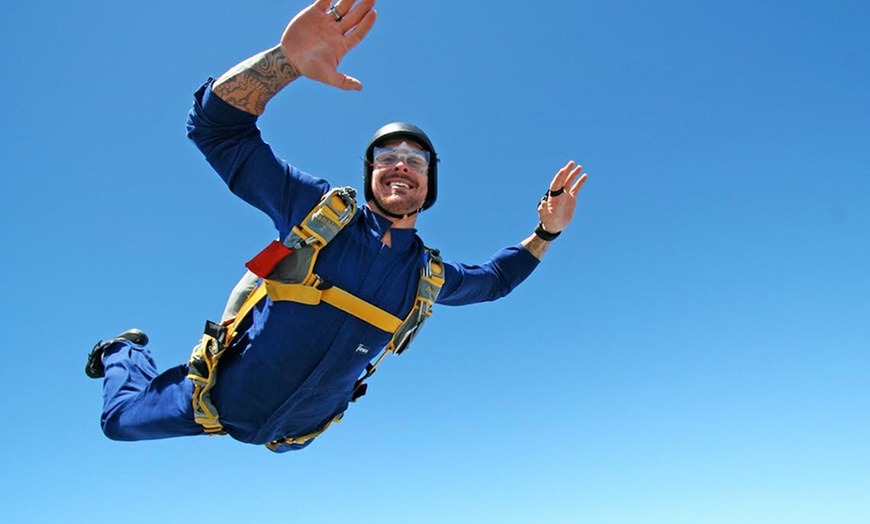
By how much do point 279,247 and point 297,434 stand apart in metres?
1.63

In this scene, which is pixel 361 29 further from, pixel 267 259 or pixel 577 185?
pixel 577 185

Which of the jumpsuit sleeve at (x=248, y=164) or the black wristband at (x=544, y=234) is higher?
the black wristband at (x=544, y=234)

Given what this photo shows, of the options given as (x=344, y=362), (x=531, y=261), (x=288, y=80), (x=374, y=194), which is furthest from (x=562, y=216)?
(x=288, y=80)

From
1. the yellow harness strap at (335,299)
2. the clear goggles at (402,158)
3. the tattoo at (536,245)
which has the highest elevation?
the tattoo at (536,245)

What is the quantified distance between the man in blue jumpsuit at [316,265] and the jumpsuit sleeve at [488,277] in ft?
2.22

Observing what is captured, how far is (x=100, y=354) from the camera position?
480cm

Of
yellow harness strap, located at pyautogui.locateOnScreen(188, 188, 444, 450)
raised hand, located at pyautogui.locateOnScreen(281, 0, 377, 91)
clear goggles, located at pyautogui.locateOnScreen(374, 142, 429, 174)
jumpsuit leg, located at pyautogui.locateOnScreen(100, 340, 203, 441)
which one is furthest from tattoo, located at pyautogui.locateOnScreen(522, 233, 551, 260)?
jumpsuit leg, located at pyautogui.locateOnScreen(100, 340, 203, 441)

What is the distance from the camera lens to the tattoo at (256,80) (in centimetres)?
317

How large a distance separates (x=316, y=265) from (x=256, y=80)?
3.80ft

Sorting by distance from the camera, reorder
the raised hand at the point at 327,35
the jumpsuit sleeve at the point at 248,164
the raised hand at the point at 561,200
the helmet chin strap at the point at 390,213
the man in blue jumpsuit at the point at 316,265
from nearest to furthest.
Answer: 1. the raised hand at the point at 327,35
2. the man in blue jumpsuit at the point at 316,265
3. the jumpsuit sleeve at the point at 248,164
4. the helmet chin strap at the point at 390,213
5. the raised hand at the point at 561,200

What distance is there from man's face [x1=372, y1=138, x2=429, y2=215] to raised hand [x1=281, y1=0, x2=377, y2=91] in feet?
3.52

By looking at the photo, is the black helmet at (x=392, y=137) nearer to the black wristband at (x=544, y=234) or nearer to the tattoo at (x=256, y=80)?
the tattoo at (x=256, y=80)

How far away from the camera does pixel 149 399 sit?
4.04 m

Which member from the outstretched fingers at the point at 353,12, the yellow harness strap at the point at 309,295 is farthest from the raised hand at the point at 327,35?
the yellow harness strap at the point at 309,295
